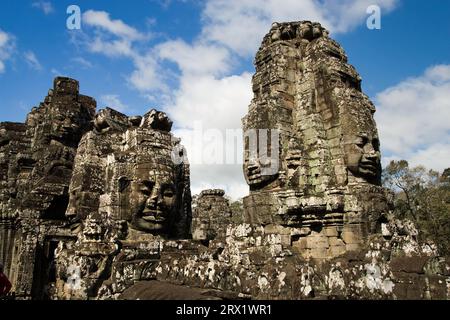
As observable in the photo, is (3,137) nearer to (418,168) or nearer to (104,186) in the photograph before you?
(104,186)

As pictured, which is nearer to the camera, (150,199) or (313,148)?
(150,199)

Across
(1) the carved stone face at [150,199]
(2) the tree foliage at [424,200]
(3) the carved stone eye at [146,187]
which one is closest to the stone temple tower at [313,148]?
(1) the carved stone face at [150,199]

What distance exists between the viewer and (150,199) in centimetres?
686

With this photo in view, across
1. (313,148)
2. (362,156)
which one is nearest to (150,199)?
(313,148)

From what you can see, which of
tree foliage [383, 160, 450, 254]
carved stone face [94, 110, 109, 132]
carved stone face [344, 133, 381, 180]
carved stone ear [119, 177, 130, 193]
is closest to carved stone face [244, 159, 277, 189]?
carved stone face [344, 133, 381, 180]

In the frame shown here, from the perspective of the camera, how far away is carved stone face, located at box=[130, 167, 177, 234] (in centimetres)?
686

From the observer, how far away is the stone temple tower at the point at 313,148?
812cm

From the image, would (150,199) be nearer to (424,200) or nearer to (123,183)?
(123,183)

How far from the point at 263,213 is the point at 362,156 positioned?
261cm

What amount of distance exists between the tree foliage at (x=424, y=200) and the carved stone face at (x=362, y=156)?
58.8 feet

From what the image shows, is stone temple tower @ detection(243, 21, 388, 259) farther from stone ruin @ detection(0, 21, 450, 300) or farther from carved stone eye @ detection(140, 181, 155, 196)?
carved stone eye @ detection(140, 181, 155, 196)

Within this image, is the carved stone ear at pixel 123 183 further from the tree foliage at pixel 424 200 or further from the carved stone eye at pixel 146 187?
the tree foliage at pixel 424 200
